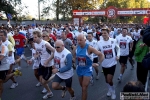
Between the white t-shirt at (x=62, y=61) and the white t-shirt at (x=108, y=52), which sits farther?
the white t-shirt at (x=108, y=52)

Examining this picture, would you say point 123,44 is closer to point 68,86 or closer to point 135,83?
point 68,86

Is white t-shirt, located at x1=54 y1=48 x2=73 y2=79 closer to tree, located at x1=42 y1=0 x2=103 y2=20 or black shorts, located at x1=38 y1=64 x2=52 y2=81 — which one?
black shorts, located at x1=38 y1=64 x2=52 y2=81

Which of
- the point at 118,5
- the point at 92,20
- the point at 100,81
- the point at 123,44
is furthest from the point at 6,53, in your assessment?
the point at 118,5

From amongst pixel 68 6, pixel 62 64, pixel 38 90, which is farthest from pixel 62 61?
pixel 68 6

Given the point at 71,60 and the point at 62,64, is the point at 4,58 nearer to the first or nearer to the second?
the point at 62,64

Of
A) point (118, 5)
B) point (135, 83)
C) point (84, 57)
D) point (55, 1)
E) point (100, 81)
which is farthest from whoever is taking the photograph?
point (118, 5)

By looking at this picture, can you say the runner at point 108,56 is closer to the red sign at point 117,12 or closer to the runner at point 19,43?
the runner at point 19,43

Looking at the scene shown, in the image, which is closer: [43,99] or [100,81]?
[43,99]

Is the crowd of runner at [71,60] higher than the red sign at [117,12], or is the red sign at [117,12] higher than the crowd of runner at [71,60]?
the red sign at [117,12]

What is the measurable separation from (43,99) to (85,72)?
66.1 inches

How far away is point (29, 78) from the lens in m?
8.31

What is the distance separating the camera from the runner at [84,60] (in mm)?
4910

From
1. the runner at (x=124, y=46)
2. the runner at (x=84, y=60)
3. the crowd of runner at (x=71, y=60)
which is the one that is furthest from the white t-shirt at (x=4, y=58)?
the runner at (x=124, y=46)

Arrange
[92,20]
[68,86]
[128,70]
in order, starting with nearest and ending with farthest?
[68,86] < [128,70] < [92,20]
